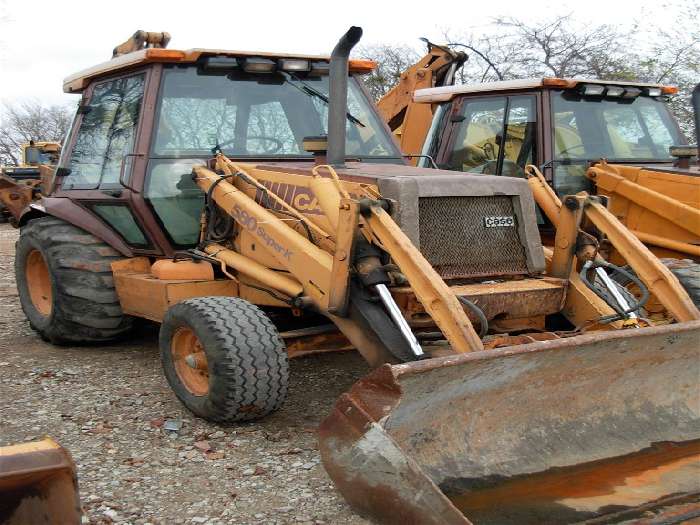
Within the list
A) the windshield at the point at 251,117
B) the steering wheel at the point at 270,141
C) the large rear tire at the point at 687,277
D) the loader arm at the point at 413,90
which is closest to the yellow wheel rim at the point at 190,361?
the windshield at the point at 251,117

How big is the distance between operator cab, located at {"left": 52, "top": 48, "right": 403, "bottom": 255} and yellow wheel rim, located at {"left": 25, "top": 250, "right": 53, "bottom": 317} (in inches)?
29.8

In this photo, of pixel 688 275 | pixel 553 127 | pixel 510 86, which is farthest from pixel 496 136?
pixel 688 275

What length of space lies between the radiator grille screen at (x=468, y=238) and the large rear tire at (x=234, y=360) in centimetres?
95

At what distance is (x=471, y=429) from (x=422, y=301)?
65 cm

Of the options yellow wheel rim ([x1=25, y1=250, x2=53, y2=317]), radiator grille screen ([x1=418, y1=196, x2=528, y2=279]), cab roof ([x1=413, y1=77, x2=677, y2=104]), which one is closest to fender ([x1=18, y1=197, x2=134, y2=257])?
yellow wheel rim ([x1=25, y1=250, x2=53, y2=317])

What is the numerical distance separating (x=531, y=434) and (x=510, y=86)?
4418mm

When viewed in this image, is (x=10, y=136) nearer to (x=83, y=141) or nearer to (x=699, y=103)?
(x=83, y=141)

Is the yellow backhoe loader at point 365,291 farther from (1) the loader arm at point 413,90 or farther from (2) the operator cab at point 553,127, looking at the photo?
(1) the loader arm at point 413,90

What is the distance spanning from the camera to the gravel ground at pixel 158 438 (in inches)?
142

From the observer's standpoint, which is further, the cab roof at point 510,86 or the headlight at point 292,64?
the cab roof at point 510,86

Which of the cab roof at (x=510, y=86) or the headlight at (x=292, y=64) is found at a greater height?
the headlight at (x=292, y=64)

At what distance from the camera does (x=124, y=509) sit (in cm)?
359

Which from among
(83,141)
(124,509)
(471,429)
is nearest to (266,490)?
(124,509)

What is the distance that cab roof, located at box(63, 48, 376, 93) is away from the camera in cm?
566
